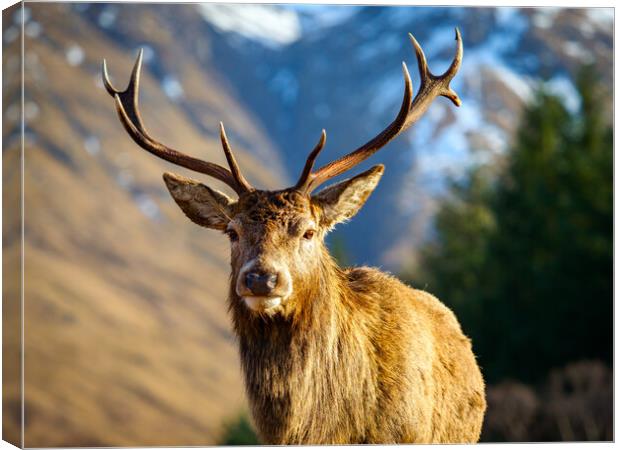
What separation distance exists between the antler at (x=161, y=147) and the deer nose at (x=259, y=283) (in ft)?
2.10

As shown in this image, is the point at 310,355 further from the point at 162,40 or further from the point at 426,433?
the point at 162,40

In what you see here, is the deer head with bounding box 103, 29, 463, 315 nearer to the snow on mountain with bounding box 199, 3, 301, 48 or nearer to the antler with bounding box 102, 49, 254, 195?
the antler with bounding box 102, 49, 254, 195

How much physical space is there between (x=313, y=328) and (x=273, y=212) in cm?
65

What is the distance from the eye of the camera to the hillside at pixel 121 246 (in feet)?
253

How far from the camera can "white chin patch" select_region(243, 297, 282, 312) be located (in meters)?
5.16

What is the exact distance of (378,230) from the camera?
97.5 m

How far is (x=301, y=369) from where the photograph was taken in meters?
5.52

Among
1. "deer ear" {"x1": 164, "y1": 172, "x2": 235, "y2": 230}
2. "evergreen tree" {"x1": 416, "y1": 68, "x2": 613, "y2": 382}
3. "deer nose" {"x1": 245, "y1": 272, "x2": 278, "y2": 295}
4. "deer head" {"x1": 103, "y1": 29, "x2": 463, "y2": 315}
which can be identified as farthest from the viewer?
"evergreen tree" {"x1": 416, "y1": 68, "x2": 613, "y2": 382}

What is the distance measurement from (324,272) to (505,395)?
17943mm

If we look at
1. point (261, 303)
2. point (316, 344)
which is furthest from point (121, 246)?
point (261, 303)

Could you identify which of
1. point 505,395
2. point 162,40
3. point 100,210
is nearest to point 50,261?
point 100,210

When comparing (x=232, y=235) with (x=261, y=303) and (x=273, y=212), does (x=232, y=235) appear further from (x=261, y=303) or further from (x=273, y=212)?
(x=261, y=303)

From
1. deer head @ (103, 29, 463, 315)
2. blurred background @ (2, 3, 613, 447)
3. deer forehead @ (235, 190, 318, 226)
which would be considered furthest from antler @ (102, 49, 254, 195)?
blurred background @ (2, 3, 613, 447)

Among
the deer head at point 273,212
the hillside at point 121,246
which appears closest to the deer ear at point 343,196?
the deer head at point 273,212
